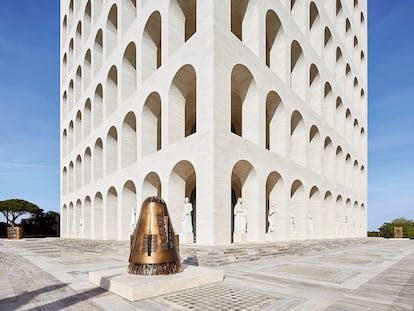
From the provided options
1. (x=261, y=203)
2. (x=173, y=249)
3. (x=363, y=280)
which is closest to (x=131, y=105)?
(x=261, y=203)

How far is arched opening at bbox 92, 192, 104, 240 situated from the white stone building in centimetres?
17

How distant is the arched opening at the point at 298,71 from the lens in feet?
78.4

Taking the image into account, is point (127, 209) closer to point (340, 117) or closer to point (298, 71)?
point (298, 71)

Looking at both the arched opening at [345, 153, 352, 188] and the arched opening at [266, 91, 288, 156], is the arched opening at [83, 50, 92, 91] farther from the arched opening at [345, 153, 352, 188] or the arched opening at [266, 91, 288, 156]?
the arched opening at [345, 153, 352, 188]

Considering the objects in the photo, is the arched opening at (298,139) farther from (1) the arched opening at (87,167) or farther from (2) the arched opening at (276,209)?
(1) the arched opening at (87,167)

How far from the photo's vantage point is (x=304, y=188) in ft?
74.9

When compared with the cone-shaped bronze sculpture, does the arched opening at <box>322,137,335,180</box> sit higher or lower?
higher

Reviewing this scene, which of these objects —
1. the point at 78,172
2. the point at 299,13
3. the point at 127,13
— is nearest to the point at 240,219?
the point at 299,13

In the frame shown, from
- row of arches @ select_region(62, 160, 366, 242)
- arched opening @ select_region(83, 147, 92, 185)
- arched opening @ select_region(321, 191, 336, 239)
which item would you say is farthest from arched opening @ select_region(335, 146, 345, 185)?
arched opening @ select_region(83, 147, 92, 185)

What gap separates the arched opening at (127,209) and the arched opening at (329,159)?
1782 cm

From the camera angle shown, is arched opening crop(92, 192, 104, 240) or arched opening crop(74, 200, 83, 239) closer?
arched opening crop(92, 192, 104, 240)

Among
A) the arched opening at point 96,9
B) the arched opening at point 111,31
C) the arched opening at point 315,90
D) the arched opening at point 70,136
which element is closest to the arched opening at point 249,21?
the arched opening at point 315,90

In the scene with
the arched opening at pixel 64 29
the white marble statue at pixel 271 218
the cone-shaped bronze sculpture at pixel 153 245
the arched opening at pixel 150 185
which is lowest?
the white marble statue at pixel 271 218

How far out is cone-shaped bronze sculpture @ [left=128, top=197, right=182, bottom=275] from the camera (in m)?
6.64
